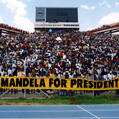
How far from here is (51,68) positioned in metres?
15.9

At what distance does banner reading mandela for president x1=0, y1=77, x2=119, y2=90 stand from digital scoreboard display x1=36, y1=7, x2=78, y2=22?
35.3 m

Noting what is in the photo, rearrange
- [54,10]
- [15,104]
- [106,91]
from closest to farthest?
[15,104], [106,91], [54,10]

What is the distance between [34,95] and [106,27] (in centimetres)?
3891

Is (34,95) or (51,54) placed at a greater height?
(51,54)

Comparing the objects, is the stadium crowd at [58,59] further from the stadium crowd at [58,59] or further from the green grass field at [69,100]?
the green grass field at [69,100]

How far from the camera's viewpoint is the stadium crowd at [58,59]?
591 inches

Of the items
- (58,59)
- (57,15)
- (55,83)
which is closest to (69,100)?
(55,83)

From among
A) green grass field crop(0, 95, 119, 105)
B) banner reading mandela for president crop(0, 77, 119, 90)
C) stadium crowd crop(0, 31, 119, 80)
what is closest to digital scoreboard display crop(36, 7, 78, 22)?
stadium crowd crop(0, 31, 119, 80)

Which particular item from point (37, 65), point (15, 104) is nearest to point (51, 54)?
point (37, 65)

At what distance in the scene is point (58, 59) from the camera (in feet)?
58.7

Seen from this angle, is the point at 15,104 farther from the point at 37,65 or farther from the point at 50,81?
the point at 37,65

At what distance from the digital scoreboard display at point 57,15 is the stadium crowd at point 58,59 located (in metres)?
23.2

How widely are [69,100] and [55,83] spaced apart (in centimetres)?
138

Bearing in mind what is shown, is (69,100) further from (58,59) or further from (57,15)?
(57,15)
